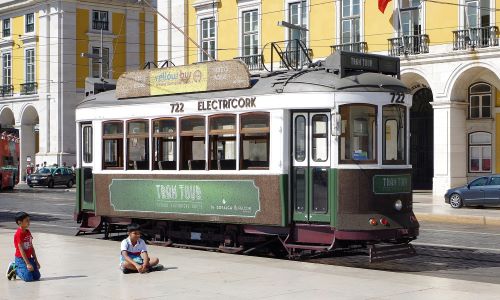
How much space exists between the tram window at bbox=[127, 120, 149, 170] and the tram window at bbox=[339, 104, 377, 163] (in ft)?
15.2

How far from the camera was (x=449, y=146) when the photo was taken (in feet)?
113

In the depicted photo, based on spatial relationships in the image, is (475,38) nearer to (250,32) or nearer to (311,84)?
(250,32)

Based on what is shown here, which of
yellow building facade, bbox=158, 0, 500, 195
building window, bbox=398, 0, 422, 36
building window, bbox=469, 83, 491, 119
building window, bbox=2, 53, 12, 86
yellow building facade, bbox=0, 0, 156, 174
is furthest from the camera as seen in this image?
building window, bbox=2, 53, 12, 86

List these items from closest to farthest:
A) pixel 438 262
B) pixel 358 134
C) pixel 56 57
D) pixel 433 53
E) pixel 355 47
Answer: pixel 358 134 < pixel 438 262 < pixel 433 53 < pixel 355 47 < pixel 56 57

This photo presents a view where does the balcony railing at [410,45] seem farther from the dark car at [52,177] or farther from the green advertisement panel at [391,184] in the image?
the dark car at [52,177]

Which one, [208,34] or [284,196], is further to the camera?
[208,34]

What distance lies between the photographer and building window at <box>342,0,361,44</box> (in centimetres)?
3719

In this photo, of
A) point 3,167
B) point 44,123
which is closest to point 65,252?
point 3,167

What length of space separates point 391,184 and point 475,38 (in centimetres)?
2052

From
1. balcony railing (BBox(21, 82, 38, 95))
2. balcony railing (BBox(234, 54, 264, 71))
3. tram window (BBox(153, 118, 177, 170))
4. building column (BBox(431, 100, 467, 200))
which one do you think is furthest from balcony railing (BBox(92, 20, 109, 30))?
tram window (BBox(153, 118, 177, 170))

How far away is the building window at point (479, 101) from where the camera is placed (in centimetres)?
3575

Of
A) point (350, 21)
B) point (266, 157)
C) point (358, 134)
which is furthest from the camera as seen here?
point (350, 21)

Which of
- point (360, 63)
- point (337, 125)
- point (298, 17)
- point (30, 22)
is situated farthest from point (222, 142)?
point (30, 22)

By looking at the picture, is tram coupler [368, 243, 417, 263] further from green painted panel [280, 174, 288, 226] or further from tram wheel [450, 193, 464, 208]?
tram wheel [450, 193, 464, 208]
